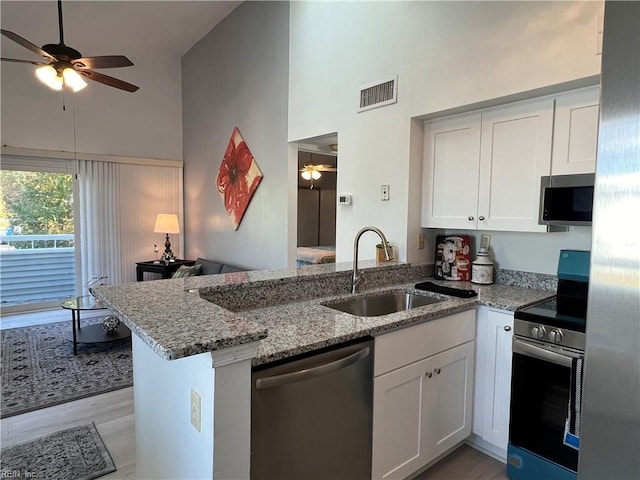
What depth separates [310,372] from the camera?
1395mm

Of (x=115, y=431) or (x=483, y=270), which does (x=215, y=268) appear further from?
(x=483, y=270)

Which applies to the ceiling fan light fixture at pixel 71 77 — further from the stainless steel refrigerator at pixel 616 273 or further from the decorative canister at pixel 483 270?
the stainless steel refrigerator at pixel 616 273

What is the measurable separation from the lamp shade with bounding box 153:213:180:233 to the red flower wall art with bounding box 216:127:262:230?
3.06 feet

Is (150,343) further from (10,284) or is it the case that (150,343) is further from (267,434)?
(10,284)

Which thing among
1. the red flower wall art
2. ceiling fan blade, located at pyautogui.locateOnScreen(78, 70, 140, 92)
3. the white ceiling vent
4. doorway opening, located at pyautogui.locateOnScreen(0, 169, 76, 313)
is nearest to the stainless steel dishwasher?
the white ceiling vent

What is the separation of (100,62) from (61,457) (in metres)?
2.76

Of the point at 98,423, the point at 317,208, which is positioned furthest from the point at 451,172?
the point at 317,208

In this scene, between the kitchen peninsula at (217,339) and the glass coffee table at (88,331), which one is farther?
the glass coffee table at (88,331)

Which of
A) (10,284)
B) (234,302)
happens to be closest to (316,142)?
(234,302)

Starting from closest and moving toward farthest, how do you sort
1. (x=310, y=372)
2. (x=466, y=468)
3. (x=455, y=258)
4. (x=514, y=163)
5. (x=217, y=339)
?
1. (x=217, y=339)
2. (x=310, y=372)
3. (x=466, y=468)
4. (x=514, y=163)
5. (x=455, y=258)

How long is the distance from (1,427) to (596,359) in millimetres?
3230

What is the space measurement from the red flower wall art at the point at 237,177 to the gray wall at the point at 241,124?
0.10 meters

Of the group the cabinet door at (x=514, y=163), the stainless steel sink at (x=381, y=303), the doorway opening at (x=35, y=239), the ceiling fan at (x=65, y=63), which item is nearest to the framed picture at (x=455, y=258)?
the cabinet door at (x=514, y=163)
